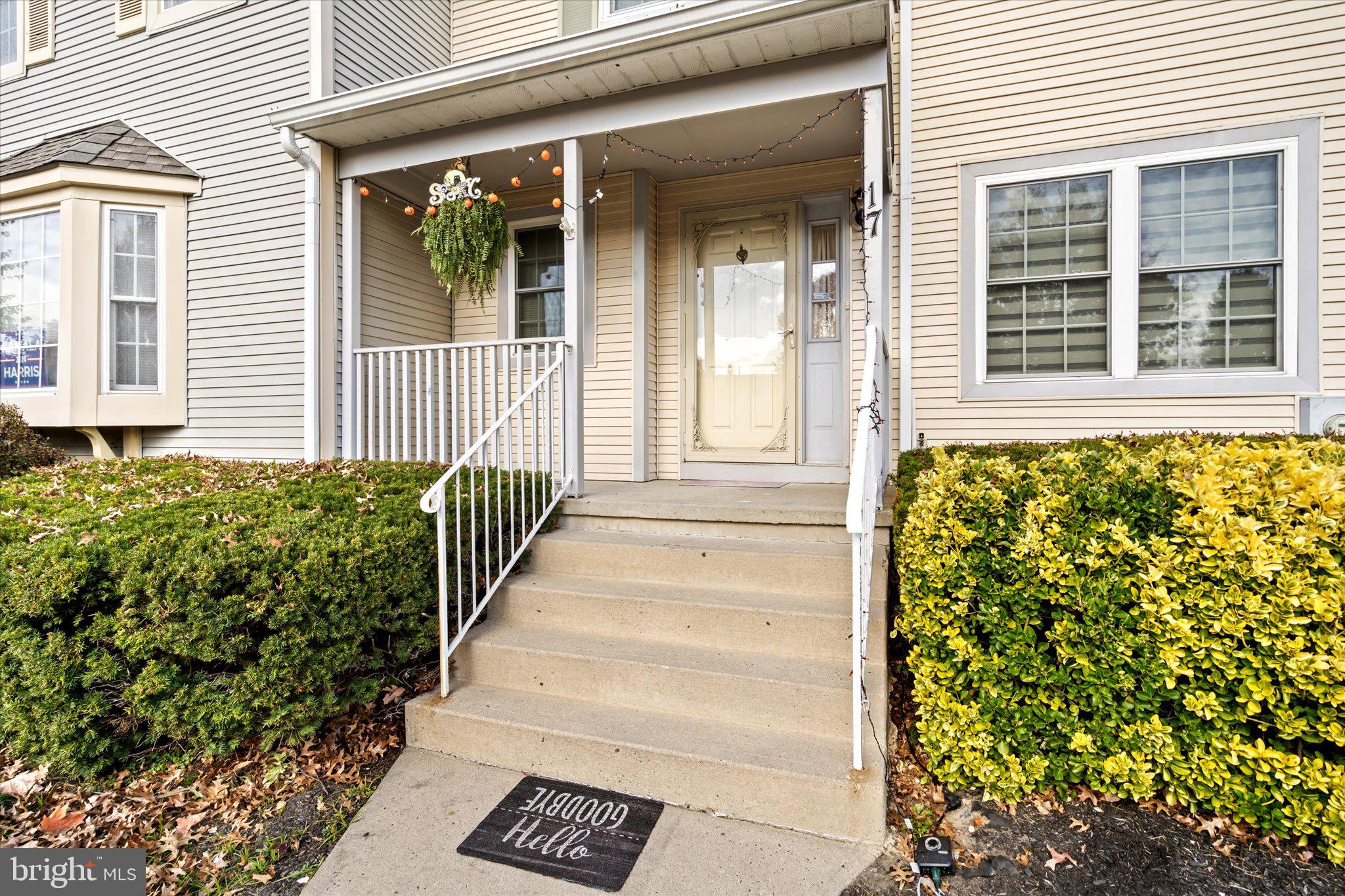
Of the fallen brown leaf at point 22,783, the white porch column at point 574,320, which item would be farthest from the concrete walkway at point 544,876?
the white porch column at point 574,320

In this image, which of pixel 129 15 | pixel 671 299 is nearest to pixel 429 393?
pixel 671 299

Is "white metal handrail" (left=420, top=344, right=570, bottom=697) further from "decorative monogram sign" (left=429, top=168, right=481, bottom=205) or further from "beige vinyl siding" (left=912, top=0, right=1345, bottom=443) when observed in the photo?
"beige vinyl siding" (left=912, top=0, right=1345, bottom=443)

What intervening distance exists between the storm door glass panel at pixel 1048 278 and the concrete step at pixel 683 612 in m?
2.85

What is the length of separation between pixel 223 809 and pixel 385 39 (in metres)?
5.82

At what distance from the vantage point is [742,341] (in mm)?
5391

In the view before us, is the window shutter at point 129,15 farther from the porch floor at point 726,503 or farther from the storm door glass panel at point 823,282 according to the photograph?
the storm door glass panel at point 823,282

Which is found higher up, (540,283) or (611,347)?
(540,283)

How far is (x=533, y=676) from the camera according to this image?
2.77 meters

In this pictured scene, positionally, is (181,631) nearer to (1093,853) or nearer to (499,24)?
(1093,853)

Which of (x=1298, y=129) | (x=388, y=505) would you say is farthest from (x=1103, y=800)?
(x=1298, y=129)

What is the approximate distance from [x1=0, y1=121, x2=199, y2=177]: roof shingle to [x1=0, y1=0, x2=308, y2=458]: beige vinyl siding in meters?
0.09

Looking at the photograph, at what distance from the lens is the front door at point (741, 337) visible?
522cm

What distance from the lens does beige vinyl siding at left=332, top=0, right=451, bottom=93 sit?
16.8 feet

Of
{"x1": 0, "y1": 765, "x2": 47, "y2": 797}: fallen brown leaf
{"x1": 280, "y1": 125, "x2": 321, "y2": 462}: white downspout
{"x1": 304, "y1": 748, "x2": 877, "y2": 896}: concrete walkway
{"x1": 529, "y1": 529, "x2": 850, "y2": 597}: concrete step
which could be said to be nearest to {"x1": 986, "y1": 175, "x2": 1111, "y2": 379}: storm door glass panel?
{"x1": 529, "y1": 529, "x2": 850, "y2": 597}: concrete step
